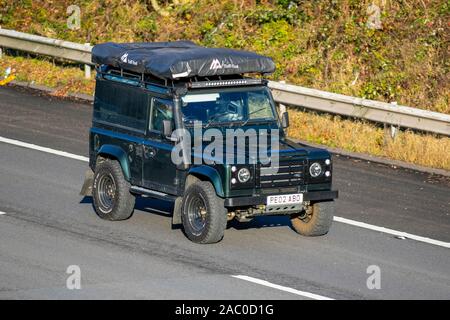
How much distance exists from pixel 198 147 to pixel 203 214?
3.05ft

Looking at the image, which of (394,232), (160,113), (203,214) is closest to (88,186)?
(160,113)

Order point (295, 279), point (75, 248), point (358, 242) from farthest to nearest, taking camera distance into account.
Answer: point (358, 242) < point (75, 248) < point (295, 279)

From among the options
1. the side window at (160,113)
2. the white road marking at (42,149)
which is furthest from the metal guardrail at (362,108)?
the side window at (160,113)

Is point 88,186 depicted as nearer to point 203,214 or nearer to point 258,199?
point 203,214

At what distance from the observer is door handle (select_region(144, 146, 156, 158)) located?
15.3 meters

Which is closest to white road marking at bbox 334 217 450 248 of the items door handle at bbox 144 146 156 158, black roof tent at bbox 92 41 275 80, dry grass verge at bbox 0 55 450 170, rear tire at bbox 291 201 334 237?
rear tire at bbox 291 201 334 237

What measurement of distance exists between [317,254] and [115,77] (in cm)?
390

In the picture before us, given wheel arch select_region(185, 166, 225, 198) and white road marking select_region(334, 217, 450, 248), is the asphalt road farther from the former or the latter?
wheel arch select_region(185, 166, 225, 198)

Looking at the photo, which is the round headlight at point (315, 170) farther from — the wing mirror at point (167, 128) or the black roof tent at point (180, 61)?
the wing mirror at point (167, 128)

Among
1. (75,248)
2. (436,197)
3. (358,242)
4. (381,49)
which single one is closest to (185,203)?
(75,248)

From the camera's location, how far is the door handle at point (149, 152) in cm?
1531

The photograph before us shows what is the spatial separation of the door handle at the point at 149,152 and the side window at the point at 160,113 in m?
0.27

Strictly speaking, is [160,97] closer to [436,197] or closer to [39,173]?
[39,173]
